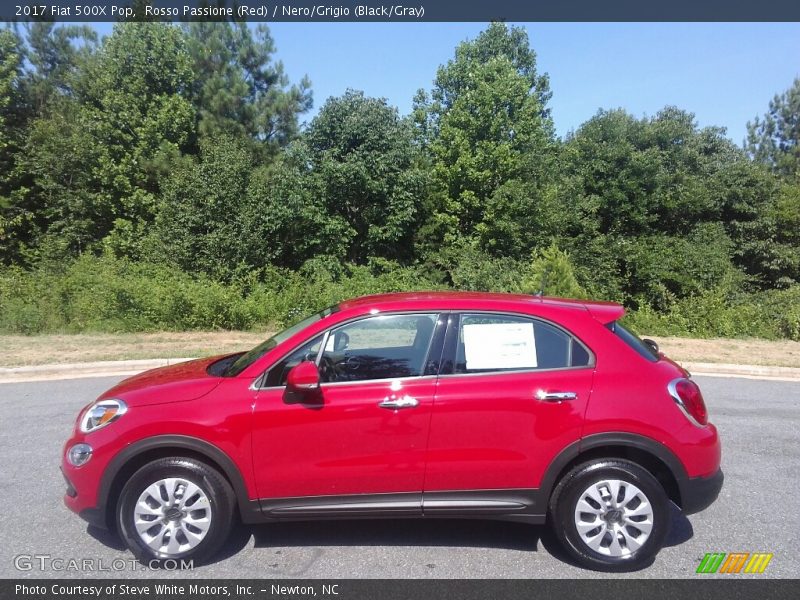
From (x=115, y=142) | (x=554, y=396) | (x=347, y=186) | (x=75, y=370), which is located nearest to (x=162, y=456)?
(x=554, y=396)

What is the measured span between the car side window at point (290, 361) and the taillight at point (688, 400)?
7.28 feet

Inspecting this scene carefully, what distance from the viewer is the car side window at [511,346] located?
387 centimetres

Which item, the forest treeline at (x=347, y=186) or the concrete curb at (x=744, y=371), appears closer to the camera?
the concrete curb at (x=744, y=371)

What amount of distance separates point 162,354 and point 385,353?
8.38m

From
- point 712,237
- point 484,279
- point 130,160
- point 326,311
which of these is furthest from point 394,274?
point 326,311

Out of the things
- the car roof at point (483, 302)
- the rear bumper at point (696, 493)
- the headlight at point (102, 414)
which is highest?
the car roof at point (483, 302)

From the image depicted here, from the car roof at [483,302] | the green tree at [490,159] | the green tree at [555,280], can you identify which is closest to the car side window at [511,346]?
the car roof at [483,302]

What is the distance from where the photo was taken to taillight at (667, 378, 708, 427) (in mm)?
3805

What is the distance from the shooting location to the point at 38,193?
2639cm

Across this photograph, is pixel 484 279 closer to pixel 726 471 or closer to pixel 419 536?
pixel 726 471
